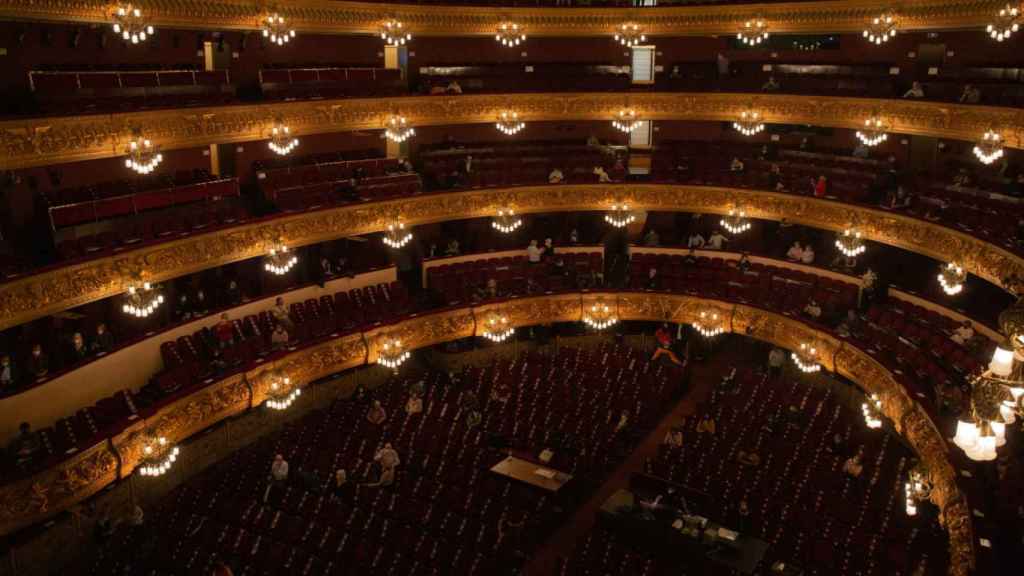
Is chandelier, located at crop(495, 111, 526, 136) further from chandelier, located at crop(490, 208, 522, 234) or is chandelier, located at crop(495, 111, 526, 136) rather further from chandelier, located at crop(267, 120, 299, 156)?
chandelier, located at crop(267, 120, 299, 156)

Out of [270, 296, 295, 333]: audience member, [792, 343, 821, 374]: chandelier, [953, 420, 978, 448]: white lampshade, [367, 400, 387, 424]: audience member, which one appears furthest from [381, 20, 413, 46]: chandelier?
[953, 420, 978, 448]: white lampshade

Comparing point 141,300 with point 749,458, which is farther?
point 749,458

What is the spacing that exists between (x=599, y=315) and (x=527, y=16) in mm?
10075

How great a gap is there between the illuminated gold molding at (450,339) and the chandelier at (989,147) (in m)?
5.33

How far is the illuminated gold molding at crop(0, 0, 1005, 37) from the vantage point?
18375mm

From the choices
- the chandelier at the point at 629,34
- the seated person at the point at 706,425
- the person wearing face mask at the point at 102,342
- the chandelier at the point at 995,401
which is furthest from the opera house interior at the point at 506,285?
the chandelier at the point at 995,401

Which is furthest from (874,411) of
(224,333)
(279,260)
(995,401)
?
(224,333)

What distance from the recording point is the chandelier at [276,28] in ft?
67.1

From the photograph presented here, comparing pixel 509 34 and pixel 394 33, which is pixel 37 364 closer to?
pixel 394 33

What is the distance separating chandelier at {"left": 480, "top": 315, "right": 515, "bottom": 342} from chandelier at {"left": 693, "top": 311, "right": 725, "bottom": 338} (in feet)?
19.1

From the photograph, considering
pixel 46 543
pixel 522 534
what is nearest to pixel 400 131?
pixel 522 534

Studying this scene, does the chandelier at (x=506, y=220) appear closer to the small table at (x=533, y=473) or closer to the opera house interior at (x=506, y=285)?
the opera house interior at (x=506, y=285)

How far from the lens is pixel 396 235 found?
23.6m

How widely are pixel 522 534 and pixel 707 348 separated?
11222 mm
